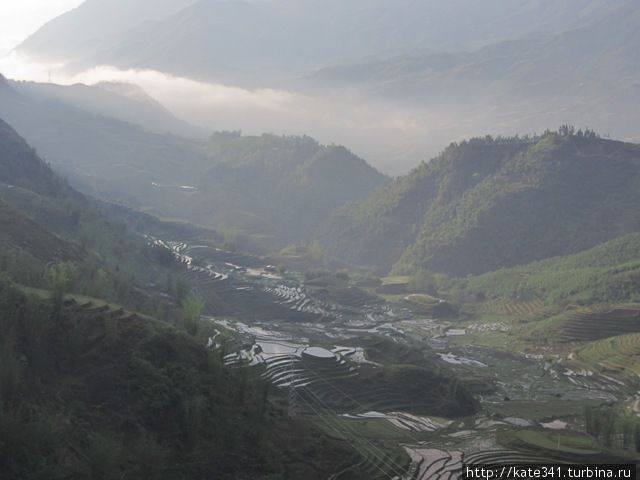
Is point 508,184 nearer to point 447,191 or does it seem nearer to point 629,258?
point 447,191

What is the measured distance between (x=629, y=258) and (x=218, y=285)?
42939 millimetres

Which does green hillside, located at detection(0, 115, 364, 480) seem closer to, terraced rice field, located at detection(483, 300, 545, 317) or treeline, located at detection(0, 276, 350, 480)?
treeline, located at detection(0, 276, 350, 480)

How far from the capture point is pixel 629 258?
8731cm

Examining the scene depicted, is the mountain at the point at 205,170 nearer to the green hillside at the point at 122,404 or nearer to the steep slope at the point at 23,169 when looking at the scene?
the steep slope at the point at 23,169

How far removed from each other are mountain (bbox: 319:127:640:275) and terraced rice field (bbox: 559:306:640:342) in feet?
109

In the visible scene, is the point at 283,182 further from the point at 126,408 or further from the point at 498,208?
the point at 126,408

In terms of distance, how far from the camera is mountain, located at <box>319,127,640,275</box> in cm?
10506

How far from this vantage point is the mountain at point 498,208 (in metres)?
105

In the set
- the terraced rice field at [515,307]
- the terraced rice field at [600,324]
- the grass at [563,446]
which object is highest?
the grass at [563,446]

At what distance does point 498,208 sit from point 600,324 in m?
46.1

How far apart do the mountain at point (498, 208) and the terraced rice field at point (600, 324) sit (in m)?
33.1

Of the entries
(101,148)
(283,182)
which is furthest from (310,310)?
(101,148)

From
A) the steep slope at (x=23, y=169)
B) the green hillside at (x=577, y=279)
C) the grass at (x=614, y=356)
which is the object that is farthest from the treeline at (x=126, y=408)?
the green hillside at (x=577, y=279)

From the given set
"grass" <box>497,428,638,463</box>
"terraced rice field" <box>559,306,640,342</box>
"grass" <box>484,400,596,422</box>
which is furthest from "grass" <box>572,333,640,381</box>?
"grass" <box>497,428,638,463</box>
